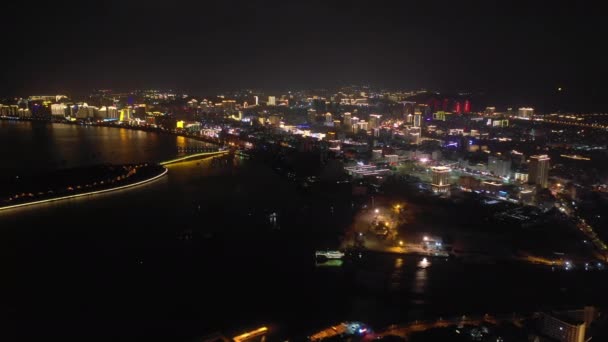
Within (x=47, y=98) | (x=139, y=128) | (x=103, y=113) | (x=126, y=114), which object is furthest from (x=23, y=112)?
(x=139, y=128)

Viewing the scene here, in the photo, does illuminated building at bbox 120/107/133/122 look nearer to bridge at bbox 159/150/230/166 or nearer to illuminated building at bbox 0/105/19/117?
illuminated building at bbox 0/105/19/117

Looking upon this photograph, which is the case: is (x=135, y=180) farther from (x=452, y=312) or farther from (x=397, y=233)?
(x=452, y=312)

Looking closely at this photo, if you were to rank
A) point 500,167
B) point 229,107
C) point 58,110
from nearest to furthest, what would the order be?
point 500,167 → point 58,110 → point 229,107

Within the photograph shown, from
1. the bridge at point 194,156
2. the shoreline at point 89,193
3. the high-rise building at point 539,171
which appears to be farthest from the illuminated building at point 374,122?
the shoreline at point 89,193

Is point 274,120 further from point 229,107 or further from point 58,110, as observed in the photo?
point 58,110

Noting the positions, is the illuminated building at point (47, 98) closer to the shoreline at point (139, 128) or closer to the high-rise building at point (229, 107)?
the shoreline at point (139, 128)

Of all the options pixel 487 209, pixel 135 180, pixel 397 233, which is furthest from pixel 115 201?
pixel 487 209

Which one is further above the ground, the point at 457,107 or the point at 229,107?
the point at 457,107
